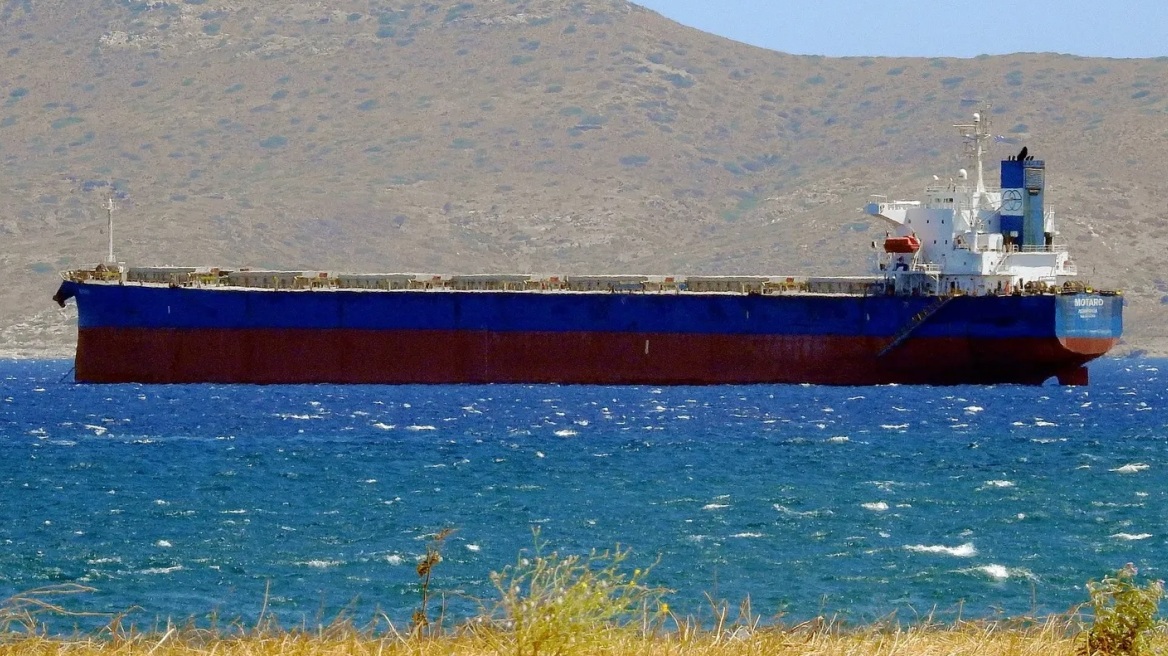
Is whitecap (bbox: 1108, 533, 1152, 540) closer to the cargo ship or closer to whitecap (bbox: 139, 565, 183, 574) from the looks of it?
whitecap (bbox: 139, 565, 183, 574)

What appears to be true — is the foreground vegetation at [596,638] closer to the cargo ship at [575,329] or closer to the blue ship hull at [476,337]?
the cargo ship at [575,329]

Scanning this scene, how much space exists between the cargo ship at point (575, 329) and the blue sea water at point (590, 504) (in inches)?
235

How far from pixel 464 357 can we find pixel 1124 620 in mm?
43570

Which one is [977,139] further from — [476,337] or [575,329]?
[476,337]

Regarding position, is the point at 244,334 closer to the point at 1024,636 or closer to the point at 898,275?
the point at 898,275

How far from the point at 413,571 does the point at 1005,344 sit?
33.5 m

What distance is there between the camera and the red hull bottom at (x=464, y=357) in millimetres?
53125

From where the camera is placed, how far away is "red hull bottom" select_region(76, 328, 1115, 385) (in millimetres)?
53125

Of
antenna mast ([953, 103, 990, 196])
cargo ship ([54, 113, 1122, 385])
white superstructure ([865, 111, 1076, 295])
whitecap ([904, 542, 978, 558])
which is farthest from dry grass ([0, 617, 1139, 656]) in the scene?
antenna mast ([953, 103, 990, 196])

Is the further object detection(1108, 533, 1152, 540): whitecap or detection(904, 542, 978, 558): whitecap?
detection(1108, 533, 1152, 540): whitecap

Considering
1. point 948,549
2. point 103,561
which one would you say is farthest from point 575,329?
point 103,561

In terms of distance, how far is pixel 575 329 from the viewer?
53.3 metres

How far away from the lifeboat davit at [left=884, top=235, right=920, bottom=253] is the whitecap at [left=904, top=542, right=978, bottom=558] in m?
33.3

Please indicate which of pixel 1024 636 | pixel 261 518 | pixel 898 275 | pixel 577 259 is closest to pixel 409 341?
pixel 898 275
